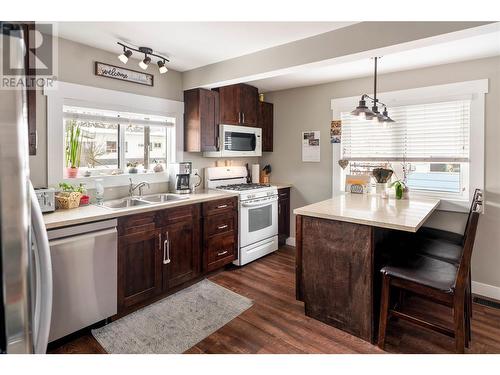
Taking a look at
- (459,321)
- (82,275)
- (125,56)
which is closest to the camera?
(459,321)

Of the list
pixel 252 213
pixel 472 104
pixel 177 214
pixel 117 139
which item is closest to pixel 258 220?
pixel 252 213

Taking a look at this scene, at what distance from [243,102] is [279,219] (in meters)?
1.71

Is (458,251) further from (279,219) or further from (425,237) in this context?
(279,219)

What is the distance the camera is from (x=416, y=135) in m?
3.29

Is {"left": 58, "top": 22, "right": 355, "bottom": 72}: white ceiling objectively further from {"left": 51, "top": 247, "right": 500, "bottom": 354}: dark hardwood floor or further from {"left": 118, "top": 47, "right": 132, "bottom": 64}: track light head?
{"left": 51, "top": 247, "right": 500, "bottom": 354}: dark hardwood floor

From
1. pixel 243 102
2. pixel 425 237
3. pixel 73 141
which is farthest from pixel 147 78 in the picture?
pixel 425 237

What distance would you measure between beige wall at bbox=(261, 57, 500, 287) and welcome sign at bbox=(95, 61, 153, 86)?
2015 mm

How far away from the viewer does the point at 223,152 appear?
3.74 metres

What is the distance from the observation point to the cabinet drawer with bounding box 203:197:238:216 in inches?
123

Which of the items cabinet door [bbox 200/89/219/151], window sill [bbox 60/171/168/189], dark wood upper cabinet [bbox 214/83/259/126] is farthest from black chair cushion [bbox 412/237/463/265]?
window sill [bbox 60/171/168/189]

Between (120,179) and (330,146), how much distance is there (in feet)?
8.69

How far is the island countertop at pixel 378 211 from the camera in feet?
6.66

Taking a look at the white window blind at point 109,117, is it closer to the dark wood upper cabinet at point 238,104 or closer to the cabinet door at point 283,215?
the dark wood upper cabinet at point 238,104

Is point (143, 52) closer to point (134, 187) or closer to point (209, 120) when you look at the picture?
point (209, 120)
